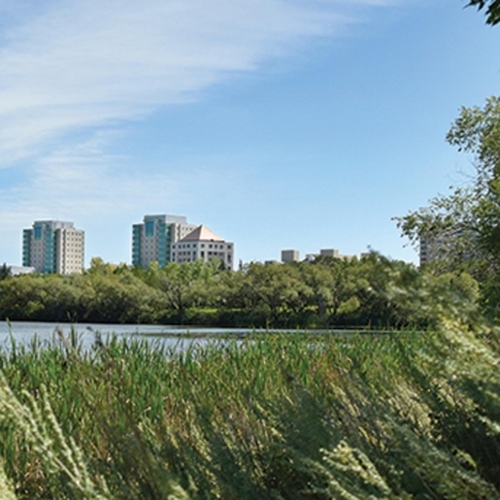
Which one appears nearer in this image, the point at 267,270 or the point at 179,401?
the point at 179,401

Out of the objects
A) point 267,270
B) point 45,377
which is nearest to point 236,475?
point 45,377

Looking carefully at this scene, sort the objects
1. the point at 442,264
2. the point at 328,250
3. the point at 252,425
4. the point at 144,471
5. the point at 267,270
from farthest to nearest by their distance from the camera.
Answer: the point at 328,250 → the point at 267,270 → the point at 442,264 → the point at 252,425 → the point at 144,471

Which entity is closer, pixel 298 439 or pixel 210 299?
pixel 298 439

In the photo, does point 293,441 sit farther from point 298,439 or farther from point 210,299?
point 210,299

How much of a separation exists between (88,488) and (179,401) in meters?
4.69

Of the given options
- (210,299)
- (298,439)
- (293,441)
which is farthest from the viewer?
(210,299)

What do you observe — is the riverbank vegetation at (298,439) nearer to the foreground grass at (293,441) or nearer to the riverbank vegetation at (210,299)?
the foreground grass at (293,441)

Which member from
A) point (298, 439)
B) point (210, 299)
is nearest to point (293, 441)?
point (298, 439)

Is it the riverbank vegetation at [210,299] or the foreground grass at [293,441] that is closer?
the foreground grass at [293,441]

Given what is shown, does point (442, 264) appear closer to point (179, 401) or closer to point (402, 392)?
point (179, 401)

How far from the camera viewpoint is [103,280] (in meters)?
80.1

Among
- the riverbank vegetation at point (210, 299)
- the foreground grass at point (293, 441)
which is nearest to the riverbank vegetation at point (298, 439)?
the foreground grass at point (293, 441)

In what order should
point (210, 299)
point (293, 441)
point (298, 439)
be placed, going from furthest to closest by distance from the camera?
1. point (210, 299)
2. point (293, 441)
3. point (298, 439)

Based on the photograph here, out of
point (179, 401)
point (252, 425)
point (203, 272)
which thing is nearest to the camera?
point (252, 425)
